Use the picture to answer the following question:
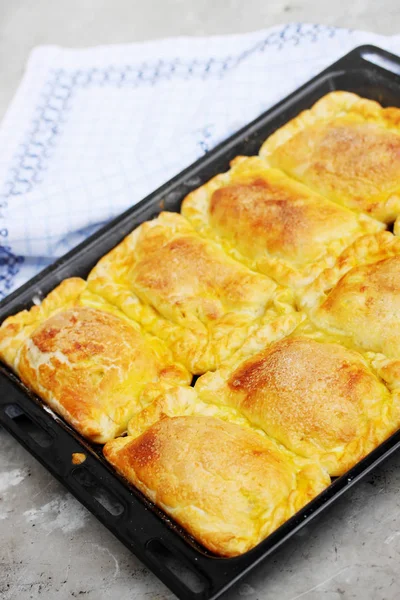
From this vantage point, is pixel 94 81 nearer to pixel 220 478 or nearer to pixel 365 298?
pixel 365 298

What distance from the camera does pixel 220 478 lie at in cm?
295

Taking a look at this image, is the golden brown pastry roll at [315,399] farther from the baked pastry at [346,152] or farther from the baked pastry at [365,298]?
the baked pastry at [346,152]

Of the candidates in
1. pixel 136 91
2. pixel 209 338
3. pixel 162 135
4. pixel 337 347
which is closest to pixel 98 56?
pixel 136 91

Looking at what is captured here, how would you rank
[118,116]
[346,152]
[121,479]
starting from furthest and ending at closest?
[118,116]
[346,152]
[121,479]

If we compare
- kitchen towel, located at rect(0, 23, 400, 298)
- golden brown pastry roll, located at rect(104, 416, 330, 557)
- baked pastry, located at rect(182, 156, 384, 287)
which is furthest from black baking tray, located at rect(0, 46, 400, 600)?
kitchen towel, located at rect(0, 23, 400, 298)

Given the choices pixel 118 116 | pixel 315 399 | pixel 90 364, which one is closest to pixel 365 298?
pixel 315 399

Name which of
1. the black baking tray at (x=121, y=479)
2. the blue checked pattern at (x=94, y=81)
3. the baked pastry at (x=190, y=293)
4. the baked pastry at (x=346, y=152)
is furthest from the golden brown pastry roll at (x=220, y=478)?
the blue checked pattern at (x=94, y=81)

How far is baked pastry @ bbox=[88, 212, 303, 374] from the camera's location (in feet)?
11.7

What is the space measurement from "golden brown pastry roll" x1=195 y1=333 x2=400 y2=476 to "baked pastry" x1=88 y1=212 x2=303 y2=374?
20cm

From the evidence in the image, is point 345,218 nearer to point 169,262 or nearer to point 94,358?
point 169,262

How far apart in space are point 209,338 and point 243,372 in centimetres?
31

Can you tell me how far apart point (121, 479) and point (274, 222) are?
4.50 ft

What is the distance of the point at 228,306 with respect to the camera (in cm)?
370

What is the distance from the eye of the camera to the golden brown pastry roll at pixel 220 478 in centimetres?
287
